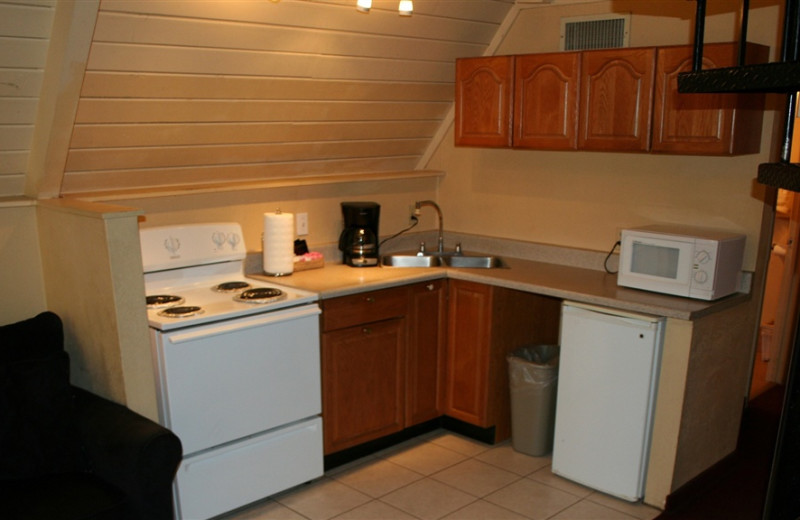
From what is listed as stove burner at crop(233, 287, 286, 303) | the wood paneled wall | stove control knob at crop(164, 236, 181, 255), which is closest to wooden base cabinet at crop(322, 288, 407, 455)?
stove burner at crop(233, 287, 286, 303)

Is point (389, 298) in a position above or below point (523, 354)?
above

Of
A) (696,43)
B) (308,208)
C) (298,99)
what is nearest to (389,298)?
(308,208)

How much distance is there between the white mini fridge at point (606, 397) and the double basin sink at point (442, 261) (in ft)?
2.76

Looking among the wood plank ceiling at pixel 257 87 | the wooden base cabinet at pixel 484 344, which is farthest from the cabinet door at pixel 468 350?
the wood plank ceiling at pixel 257 87

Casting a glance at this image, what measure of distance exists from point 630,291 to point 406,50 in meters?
1.60

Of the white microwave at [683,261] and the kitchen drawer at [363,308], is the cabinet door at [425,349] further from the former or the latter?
the white microwave at [683,261]

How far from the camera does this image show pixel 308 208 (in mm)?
3814

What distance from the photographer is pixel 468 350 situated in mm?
3629

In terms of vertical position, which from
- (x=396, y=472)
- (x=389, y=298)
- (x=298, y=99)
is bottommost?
(x=396, y=472)

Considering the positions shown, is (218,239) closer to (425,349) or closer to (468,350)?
(425,349)

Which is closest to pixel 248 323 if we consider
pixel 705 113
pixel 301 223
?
pixel 301 223

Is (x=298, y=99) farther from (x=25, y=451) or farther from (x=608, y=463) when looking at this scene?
(x=608, y=463)

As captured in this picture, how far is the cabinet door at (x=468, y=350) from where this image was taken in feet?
11.6

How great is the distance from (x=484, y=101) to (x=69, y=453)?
2509 mm
